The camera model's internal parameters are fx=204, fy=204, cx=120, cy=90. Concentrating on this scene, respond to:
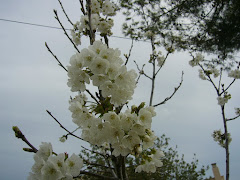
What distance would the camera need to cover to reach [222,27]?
4.87 meters

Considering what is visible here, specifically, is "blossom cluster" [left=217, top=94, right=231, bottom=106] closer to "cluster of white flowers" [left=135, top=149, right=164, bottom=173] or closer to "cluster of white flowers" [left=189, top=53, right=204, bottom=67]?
"cluster of white flowers" [left=189, top=53, right=204, bottom=67]

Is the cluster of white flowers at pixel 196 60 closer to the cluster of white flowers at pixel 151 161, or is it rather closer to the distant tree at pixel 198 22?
the distant tree at pixel 198 22

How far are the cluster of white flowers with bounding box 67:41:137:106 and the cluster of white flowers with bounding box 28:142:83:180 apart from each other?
36 cm

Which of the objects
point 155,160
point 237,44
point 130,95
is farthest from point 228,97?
point 130,95

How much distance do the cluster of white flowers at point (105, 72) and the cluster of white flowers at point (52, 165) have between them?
1.18ft

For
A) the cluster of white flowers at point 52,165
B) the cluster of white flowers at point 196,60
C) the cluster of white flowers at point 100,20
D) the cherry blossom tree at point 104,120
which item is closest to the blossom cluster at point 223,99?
the cluster of white flowers at point 196,60

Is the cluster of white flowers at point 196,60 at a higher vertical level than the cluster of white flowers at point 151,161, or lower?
higher

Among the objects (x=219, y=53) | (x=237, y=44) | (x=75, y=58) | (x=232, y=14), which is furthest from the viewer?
(x=219, y=53)

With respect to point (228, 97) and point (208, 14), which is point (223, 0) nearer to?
point (208, 14)

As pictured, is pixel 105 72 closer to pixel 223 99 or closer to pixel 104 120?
pixel 104 120

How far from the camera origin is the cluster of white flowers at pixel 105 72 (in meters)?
1.06

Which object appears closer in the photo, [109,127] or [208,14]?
[109,127]

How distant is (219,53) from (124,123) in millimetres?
5166

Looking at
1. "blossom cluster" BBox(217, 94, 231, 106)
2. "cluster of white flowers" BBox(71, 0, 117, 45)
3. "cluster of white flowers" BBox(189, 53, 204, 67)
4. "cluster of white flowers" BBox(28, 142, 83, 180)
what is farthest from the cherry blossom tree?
"cluster of white flowers" BBox(189, 53, 204, 67)
